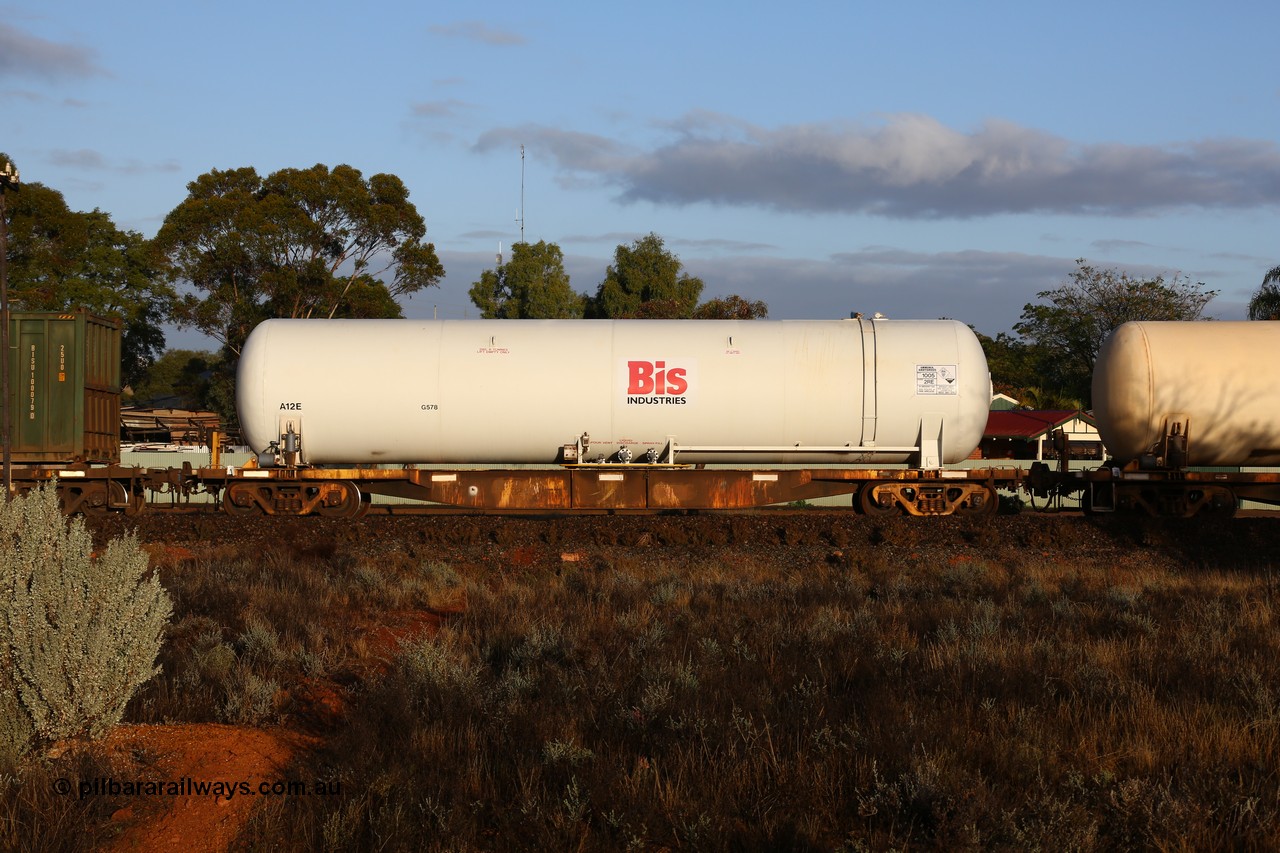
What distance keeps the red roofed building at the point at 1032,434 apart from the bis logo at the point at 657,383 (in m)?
6.50

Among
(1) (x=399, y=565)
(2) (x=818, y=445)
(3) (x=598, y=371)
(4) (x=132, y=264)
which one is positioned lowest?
(1) (x=399, y=565)

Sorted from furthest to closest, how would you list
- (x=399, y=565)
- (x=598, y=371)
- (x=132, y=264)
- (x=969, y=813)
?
(x=132, y=264)
(x=598, y=371)
(x=399, y=565)
(x=969, y=813)

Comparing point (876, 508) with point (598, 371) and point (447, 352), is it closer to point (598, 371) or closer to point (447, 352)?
point (598, 371)

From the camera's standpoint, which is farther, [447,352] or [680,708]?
[447,352]

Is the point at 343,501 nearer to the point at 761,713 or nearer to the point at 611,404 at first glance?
the point at 611,404

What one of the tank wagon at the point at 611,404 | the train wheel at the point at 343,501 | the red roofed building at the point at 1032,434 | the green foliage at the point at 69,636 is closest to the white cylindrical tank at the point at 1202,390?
the red roofed building at the point at 1032,434

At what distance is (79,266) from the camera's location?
52438 millimetres

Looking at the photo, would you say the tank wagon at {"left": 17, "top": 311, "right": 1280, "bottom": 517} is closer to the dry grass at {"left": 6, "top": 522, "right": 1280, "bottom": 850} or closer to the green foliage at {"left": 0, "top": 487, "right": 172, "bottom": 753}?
the dry grass at {"left": 6, "top": 522, "right": 1280, "bottom": 850}

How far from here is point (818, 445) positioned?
17.9 metres

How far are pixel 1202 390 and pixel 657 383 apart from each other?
9.38 metres

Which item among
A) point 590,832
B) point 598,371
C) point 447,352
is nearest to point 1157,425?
point 598,371

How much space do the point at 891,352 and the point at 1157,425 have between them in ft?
15.6

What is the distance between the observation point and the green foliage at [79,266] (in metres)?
49.2

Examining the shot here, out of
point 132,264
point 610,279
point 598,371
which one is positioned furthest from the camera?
point 610,279
